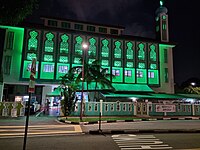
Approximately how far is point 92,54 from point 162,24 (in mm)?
15593

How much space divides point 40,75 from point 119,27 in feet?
57.3

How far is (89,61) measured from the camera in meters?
29.0

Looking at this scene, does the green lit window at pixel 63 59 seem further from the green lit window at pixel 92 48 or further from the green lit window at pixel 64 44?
the green lit window at pixel 92 48

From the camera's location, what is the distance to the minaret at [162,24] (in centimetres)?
3390

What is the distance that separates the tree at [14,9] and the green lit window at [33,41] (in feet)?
67.7

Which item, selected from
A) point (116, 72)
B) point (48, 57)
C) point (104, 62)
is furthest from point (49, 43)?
point (116, 72)

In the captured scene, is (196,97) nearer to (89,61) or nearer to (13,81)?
(89,61)

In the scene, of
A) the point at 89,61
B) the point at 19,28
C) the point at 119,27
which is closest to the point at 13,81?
the point at 19,28

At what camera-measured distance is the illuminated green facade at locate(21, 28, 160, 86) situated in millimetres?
27050

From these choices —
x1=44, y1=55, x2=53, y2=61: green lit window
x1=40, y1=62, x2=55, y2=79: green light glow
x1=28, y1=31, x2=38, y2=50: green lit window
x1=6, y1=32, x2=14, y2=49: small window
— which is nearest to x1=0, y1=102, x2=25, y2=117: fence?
x1=40, y1=62, x2=55, y2=79: green light glow

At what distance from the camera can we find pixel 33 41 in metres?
27.2

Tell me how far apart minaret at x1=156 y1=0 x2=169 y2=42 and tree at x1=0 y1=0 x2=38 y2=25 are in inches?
1188

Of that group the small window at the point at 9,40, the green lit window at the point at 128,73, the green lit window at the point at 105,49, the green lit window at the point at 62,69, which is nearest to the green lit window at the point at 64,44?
the green lit window at the point at 62,69

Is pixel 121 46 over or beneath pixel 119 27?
beneath
